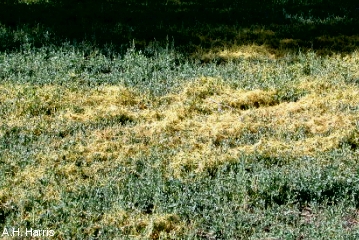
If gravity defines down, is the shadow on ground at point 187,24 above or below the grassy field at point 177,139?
above

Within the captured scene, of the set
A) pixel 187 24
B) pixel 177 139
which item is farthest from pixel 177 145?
pixel 187 24

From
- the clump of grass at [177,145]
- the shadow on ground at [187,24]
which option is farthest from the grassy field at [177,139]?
the shadow on ground at [187,24]

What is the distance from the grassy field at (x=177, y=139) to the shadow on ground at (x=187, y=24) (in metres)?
Result: 0.12

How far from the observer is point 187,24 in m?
13.1

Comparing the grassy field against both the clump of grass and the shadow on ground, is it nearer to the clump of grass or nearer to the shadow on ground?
the clump of grass

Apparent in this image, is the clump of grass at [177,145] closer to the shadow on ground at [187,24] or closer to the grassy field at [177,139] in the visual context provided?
the grassy field at [177,139]

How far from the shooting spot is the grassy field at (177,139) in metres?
6.17

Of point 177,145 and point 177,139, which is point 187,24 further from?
point 177,145

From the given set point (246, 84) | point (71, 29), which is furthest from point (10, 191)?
point (71, 29)

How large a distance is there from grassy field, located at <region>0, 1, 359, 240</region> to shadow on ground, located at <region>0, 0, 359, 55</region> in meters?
0.12

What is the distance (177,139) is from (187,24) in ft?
18.2

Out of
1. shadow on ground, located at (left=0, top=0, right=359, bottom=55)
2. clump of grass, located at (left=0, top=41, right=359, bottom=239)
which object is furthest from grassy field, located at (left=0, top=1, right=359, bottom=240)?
shadow on ground, located at (left=0, top=0, right=359, bottom=55)

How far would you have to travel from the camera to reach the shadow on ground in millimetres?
11734

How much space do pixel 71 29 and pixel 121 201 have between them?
661cm
